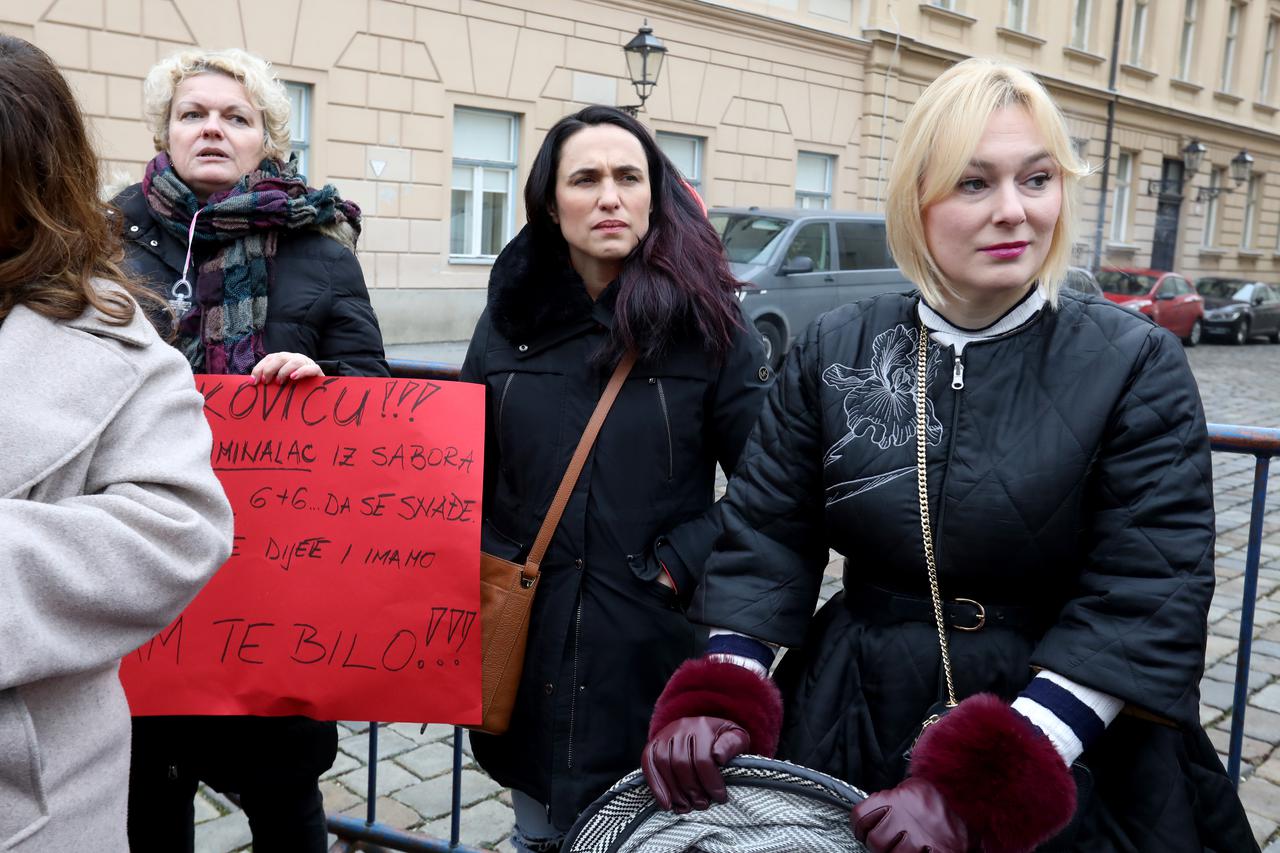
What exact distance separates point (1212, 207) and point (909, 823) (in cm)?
3409

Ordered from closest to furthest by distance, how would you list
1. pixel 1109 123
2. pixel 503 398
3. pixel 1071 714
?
pixel 1071 714, pixel 503 398, pixel 1109 123

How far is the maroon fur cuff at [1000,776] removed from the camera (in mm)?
1395

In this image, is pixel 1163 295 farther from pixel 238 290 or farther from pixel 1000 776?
pixel 1000 776

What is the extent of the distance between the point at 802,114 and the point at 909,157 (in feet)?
62.4

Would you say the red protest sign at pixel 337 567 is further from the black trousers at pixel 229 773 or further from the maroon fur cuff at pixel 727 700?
the maroon fur cuff at pixel 727 700

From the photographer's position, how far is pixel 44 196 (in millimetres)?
1493

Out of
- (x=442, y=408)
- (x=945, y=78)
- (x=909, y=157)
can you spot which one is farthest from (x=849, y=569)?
(x=442, y=408)

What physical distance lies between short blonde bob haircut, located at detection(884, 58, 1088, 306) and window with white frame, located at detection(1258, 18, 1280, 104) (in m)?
36.3

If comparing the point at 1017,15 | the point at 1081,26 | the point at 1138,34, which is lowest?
the point at 1017,15

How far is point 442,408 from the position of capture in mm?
2326

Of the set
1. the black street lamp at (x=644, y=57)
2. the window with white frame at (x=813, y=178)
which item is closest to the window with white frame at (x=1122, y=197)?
the window with white frame at (x=813, y=178)

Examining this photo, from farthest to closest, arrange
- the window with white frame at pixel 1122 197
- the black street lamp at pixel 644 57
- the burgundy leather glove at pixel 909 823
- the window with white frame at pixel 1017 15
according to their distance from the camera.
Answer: the window with white frame at pixel 1122 197 → the window with white frame at pixel 1017 15 → the black street lamp at pixel 644 57 → the burgundy leather glove at pixel 909 823

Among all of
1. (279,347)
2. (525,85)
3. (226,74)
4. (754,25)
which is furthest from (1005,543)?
(754,25)

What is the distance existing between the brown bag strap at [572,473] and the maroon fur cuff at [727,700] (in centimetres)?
62
